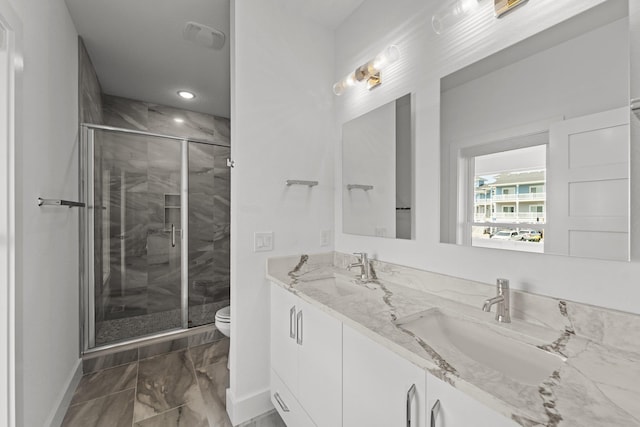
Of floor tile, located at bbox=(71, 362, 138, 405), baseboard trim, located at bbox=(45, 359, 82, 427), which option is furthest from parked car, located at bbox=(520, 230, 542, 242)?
floor tile, located at bbox=(71, 362, 138, 405)

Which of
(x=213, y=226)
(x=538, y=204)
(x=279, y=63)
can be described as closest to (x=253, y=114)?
(x=279, y=63)

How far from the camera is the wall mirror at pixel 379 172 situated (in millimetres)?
1467

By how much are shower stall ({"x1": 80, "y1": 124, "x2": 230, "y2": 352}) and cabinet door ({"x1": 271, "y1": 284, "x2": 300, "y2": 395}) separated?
4.75 ft

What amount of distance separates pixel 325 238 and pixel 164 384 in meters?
1.50

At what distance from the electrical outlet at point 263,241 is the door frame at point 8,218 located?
0.98 m

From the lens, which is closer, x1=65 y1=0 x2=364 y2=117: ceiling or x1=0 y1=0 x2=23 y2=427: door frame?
x1=0 y1=0 x2=23 y2=427: door frame

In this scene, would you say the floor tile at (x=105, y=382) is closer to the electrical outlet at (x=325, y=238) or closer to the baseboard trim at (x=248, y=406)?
the baseboard trim at (x=248, y=406)

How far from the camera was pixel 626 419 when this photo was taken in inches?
20.0

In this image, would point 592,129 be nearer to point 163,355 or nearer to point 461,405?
point 461,405

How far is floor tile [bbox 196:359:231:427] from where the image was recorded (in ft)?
5.27

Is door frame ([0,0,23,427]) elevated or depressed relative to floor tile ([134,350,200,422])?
elevated

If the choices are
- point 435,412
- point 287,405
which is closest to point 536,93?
point 435,412

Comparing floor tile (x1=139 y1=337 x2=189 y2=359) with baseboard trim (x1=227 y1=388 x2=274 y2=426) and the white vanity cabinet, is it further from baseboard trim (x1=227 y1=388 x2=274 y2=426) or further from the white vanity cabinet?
the white vanity cabinet

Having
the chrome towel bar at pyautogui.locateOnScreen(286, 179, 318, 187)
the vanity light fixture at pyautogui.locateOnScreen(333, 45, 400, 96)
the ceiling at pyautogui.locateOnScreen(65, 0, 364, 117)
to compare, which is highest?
the ceiling at pyautogui.locateOnScreen(65, 0, 364, 117)
